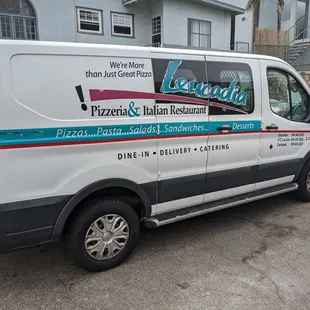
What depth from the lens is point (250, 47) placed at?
16.9 metres

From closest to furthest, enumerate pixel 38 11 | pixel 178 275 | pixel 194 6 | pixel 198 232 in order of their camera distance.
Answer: pixel 178 275
pixel 198 232
pixel 38 11
pixel 194 6

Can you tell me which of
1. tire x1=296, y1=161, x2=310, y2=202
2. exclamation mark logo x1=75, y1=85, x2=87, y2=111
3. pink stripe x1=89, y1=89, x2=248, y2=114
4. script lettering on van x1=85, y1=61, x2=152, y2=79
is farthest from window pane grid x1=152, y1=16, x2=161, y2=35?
exclamation mark logo x1=75, y1=85, x2=87, y2=111

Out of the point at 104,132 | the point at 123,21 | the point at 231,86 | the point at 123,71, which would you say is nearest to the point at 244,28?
the point at 123,21

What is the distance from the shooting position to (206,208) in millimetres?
3826

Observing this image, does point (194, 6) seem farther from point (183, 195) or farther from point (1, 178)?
point (1, 178)

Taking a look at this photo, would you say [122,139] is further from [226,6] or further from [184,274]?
[226,6]

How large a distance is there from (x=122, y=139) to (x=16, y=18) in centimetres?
934

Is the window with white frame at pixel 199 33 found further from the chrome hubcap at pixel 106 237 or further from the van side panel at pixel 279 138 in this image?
the chrome hubcap at pixel 106 237

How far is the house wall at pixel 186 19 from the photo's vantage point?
12.3m

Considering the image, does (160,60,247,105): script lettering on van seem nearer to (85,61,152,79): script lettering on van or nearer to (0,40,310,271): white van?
(0,40,310,271): white van

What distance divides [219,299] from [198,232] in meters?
1.33

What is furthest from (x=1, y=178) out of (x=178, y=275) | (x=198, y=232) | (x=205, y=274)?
(x=198, y=232)

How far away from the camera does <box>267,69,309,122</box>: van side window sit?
168 inches

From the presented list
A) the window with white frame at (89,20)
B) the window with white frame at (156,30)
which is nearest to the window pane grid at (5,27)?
the window with white frame at (89,20)
